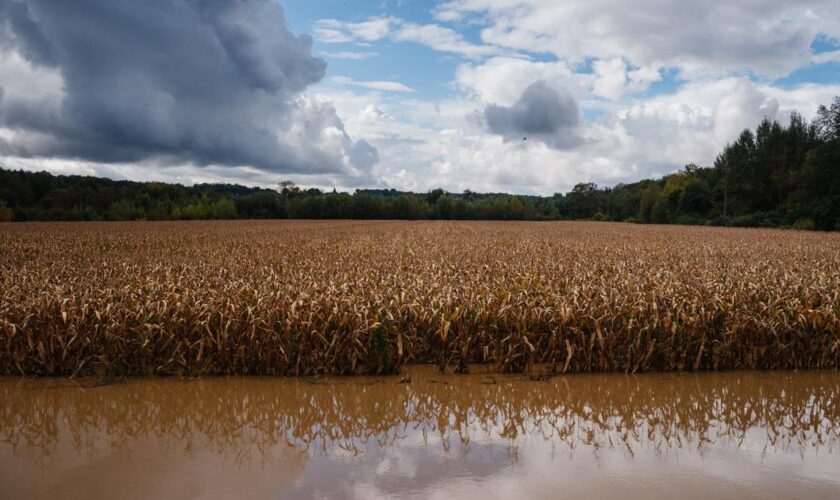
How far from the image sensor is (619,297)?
32.5 ft

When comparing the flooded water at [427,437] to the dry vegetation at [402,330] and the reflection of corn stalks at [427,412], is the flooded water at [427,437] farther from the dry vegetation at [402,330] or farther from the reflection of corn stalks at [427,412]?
the dry vegetation at [402,330]

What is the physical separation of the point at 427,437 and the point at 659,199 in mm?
110726

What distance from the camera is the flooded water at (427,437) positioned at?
5.11 meters

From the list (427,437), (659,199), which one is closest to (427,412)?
(427,437)

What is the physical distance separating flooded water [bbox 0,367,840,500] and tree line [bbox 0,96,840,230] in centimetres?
6013

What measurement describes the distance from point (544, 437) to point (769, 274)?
10.5 metres

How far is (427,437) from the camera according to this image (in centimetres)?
626

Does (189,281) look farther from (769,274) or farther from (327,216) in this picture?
(327,216)

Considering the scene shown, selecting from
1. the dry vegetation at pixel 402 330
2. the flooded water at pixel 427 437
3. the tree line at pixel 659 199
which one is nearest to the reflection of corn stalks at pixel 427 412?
the flooded water at pixel 427 437

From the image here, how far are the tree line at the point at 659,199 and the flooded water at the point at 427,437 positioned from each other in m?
60.1

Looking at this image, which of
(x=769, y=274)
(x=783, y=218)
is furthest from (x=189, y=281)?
(x=783, y=218)

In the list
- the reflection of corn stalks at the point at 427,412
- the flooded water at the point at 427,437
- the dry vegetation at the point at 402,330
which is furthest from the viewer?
the dry vegetation at the point at 402,330

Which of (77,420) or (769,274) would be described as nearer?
(77,420)

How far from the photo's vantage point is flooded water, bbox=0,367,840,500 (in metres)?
5.11
